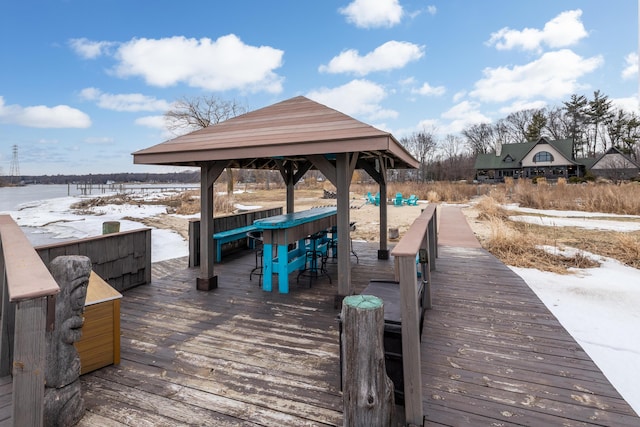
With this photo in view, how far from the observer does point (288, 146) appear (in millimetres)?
3324

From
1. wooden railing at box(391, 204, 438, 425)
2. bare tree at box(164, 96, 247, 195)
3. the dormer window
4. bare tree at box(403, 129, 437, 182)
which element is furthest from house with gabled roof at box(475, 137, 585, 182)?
wooden railing at box(391, 204, 438, 425)

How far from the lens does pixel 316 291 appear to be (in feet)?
14.2

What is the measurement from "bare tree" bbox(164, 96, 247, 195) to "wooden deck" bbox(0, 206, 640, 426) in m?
24.5

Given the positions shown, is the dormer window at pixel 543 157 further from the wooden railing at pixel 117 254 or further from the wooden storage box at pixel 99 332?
the wooden storage box at pixel 99 332

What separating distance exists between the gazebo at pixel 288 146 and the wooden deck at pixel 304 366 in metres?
0.81

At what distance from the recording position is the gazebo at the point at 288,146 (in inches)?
125

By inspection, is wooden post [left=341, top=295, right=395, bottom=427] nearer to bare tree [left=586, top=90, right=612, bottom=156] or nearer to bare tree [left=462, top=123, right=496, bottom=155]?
bare tree [left=586, top=90, right=612, bottom=156]

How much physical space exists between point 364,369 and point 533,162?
4433 cm

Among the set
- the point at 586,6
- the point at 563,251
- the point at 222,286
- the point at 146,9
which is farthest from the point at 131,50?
the point at 586,6

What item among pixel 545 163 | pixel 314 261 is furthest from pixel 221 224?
pixel 545 163

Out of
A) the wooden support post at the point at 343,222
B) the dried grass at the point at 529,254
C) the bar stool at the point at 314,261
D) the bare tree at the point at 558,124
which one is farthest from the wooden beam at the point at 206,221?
the bare tree at the point at 558,124

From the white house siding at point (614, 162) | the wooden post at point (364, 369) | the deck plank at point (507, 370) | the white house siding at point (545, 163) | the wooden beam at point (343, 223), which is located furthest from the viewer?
the white house siding at point (545, 163)

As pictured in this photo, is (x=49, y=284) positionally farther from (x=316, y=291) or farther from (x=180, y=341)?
(x=316, y=291)

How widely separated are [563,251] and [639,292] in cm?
229
